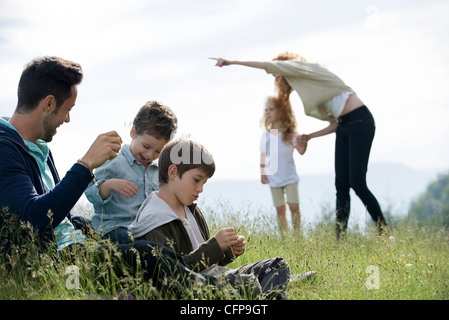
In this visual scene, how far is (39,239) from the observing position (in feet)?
11.9

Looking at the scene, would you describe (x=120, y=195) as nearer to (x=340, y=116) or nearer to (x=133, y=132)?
(x=133, y=132)

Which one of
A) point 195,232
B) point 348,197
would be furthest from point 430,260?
point 195,232

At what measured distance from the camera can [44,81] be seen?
12.7ft

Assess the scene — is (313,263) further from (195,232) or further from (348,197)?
(348,197)

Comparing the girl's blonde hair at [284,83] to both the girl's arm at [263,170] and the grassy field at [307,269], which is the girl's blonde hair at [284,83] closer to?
the girl's arm at [263,170]

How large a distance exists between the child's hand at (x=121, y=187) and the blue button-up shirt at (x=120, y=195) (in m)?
0.11

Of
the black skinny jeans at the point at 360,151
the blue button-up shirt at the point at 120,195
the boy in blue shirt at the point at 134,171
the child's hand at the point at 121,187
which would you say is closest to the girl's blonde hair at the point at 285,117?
the black skinny jeans at the point at 360,151

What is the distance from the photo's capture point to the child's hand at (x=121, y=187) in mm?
3959

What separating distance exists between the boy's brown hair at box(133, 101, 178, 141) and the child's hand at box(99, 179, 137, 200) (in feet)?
1.69

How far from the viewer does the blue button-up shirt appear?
4176mm

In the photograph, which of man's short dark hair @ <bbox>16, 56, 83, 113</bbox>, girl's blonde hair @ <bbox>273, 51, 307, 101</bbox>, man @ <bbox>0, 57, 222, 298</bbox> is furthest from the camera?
girl's blonde hair @ <bbox>273, 51, 307, 101</bbox>

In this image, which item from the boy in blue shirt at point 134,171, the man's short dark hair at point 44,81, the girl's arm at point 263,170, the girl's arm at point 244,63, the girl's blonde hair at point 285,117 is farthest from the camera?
the girl's arm at point 263,170

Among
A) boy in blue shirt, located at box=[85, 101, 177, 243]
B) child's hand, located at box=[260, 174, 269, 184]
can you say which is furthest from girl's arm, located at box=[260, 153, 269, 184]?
boy in blue shirt, located at box=[85, 101, 177, 243]

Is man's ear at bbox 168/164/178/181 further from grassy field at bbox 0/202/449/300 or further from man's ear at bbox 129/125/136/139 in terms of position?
man's ear at bbox 129/125/136/139
